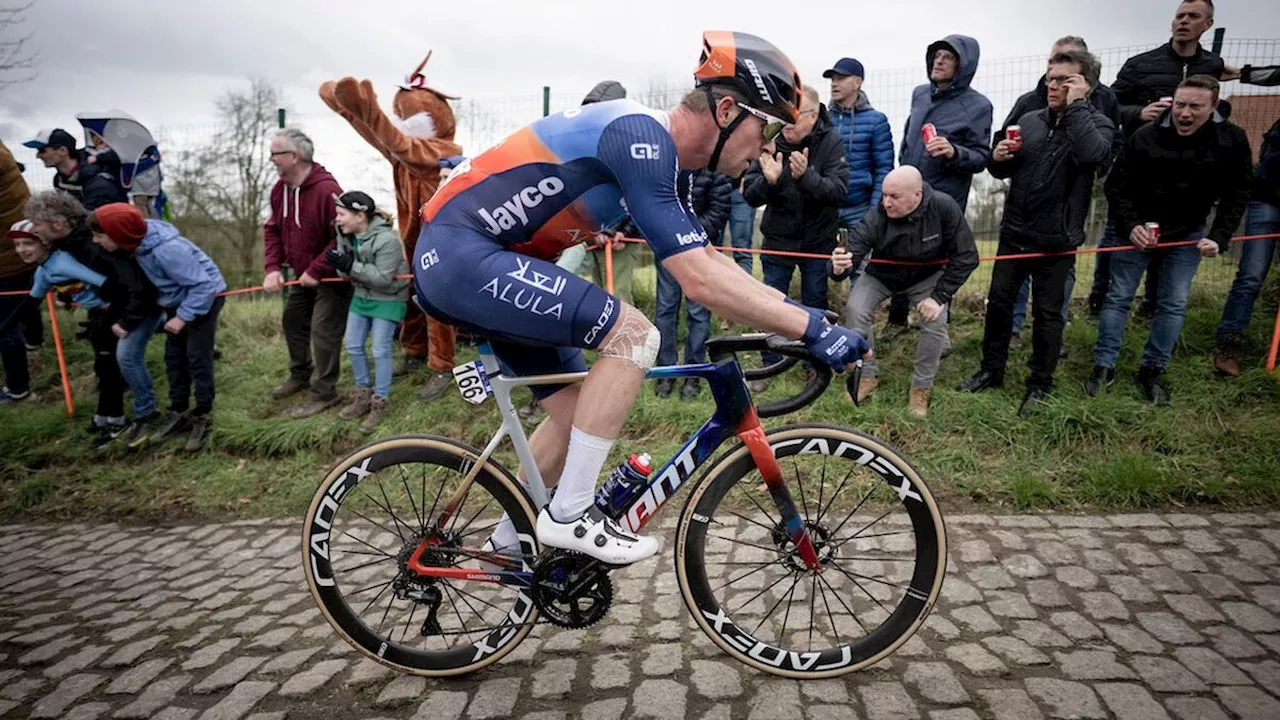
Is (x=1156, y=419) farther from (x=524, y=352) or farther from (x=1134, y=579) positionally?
(x=524, y=352)

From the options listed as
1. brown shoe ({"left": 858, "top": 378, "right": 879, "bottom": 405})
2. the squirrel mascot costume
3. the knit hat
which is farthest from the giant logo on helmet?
the knit hat

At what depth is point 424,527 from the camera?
2.88m

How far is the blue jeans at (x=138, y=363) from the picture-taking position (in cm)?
638

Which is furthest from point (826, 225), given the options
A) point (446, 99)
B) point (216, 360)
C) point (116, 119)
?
point (116, 119)

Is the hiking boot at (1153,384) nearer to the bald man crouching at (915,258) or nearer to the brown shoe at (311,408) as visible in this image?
the bald man crouching at (915,258)

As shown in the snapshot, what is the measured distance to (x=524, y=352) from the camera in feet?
9.05

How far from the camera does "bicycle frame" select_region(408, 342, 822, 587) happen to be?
2596mm

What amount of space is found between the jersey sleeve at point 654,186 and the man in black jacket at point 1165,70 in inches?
190

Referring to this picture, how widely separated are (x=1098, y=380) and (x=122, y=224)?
26.2ft

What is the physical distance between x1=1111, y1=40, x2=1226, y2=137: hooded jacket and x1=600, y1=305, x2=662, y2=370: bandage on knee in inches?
217

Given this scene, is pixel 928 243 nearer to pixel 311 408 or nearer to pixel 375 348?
pixel 375 348

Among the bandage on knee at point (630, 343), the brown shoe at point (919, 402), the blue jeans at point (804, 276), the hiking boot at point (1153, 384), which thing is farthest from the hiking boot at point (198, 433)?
the hiking boot at point (1153, 384)

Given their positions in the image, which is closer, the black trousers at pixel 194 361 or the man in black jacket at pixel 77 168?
the black trousers at pixel 194 361

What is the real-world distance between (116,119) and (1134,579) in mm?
11028
